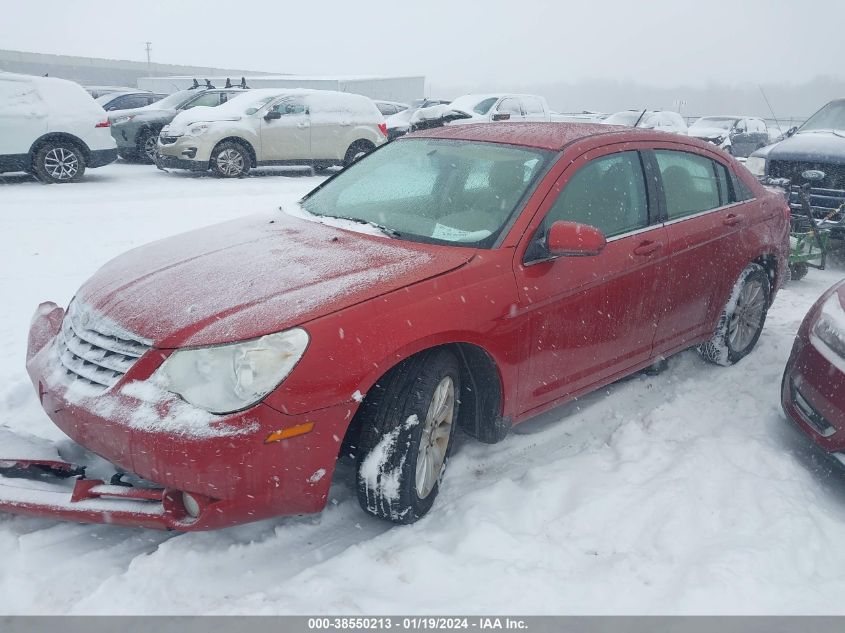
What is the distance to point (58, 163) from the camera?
11.1 metres

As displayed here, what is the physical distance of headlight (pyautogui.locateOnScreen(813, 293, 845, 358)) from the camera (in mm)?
3632

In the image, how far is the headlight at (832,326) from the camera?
3.63 meters

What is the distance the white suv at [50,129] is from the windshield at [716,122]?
2126cm

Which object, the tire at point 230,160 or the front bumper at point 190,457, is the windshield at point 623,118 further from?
the front bumper at point 190,457

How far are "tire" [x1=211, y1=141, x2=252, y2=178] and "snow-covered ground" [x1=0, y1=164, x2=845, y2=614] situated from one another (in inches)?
335

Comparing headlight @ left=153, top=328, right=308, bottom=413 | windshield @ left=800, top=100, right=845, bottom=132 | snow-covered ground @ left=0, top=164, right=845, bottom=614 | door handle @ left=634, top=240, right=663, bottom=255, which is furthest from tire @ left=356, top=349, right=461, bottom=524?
windshield @ left=800, top=100, right=845, bottom=132

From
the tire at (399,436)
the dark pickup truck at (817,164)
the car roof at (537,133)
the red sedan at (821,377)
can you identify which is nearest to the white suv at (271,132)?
the dark pickup truck at (817,164)

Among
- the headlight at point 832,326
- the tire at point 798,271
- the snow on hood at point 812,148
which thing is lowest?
Answer: the tire at point 798,271

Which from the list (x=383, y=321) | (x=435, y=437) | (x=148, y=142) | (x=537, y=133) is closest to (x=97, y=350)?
(x=383, y=321)

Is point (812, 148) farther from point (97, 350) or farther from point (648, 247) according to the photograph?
point (97, 350)

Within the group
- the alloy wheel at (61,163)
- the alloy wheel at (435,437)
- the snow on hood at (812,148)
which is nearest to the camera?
the alloy wheel at (435,437)

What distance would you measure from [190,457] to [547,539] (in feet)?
4.87

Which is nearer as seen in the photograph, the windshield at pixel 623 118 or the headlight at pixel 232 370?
the headlight at pixel 232 370

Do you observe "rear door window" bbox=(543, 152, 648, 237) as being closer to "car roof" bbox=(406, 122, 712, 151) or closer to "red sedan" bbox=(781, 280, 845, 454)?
"car roof" bbox=(406, 122, 712, 151)
